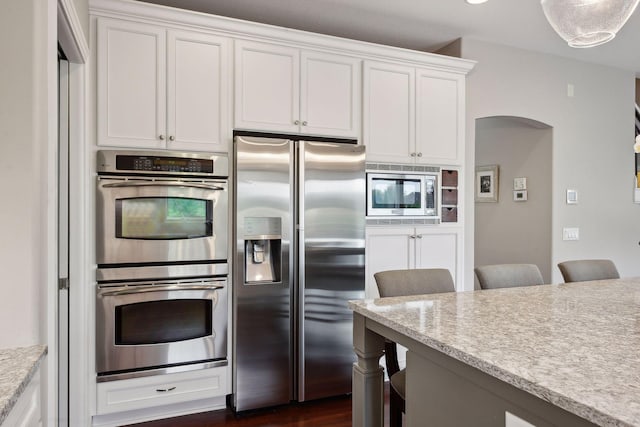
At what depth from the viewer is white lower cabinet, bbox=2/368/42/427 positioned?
0.98 metres

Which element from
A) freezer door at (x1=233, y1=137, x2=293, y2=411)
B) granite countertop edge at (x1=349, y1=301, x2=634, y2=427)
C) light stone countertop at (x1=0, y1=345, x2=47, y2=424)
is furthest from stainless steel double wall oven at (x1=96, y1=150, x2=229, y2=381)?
granite countertop edge at (x1=349, y1=301, x2=634, y2=427)

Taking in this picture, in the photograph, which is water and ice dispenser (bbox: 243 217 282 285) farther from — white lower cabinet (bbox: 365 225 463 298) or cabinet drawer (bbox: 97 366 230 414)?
white lower cabinet (bbox: 365 225 463 298)

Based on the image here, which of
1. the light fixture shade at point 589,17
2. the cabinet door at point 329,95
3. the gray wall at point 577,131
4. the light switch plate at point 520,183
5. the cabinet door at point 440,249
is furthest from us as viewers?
the light switch plate at point 520,183

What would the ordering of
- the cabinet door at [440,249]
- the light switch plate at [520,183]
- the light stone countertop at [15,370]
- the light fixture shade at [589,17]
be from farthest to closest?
the light switch plate at [520,183], the cabinet door at [440,249], the light fixture shade at [589,17], the light stone countertop at [15,370]

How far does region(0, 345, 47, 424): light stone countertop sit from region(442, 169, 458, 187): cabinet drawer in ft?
9.58

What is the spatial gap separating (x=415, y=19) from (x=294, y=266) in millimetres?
2120

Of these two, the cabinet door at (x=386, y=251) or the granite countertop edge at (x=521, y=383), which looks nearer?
the granite countertop edge at (x=521, y=383)

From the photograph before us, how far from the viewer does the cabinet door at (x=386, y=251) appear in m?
3.10

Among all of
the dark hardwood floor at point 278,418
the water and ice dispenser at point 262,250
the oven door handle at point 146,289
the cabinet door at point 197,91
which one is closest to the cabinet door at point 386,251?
the water and ice dispenser at point 262,250

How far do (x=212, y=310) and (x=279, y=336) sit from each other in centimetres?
46

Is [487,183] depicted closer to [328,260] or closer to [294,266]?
[328,260]

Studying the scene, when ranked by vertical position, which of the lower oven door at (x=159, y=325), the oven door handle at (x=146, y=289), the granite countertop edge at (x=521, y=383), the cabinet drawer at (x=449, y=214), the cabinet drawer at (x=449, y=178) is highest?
the cabinet drawer at (x=449, y=178)

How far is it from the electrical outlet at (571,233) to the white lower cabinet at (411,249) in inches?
57.6

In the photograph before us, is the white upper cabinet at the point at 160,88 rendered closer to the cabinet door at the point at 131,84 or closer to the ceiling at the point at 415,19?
the cabinet door at the point at 131,84
